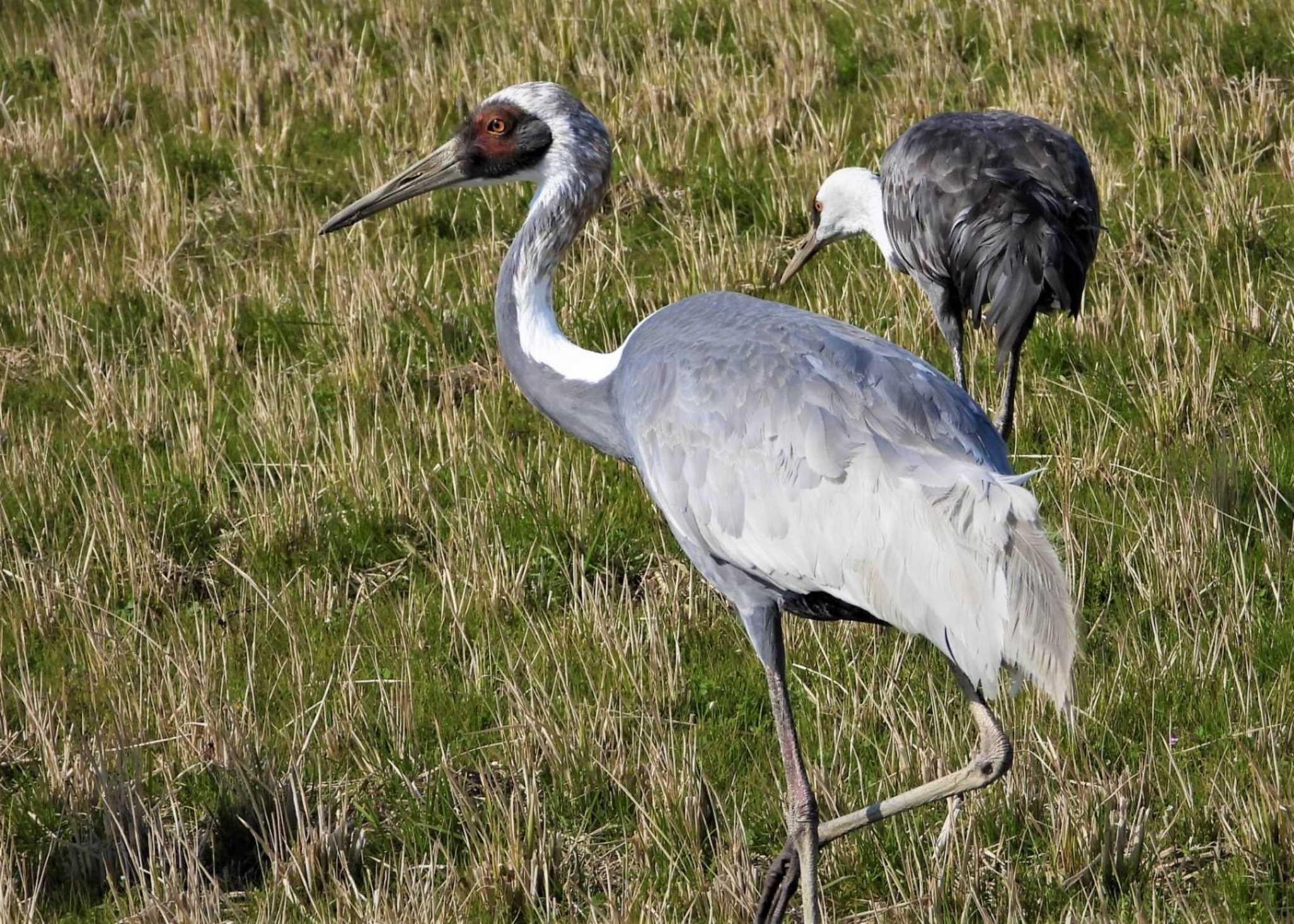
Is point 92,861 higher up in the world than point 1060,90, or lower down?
lower down

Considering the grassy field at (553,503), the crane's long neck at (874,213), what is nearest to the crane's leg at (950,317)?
the grassy field at (553,503)

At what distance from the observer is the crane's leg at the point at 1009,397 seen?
5.99 metres

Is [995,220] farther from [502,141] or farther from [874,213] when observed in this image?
[502,141]

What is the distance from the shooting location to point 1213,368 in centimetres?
595

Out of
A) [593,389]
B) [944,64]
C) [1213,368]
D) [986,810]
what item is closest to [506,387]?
[593,389]

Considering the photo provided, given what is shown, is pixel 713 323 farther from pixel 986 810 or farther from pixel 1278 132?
pixel 1278 132

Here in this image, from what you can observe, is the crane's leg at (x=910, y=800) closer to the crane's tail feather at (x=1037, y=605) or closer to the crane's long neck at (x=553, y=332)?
the crane's tail feather at (x=1037, y=605)

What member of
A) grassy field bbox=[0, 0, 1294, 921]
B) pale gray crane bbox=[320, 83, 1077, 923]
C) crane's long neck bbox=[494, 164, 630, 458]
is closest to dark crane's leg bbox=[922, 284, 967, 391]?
grassy field bbox=[0, 0, 1294, 921]

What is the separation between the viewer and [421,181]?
5.52 meters

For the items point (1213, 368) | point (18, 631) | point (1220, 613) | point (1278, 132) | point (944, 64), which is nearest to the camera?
point (1220, 613)

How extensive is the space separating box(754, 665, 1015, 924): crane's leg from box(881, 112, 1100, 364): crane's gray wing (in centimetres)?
208

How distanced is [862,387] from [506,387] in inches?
113

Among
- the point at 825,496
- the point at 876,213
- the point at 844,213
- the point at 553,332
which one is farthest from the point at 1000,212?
the point at 825,496

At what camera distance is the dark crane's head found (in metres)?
5.23
